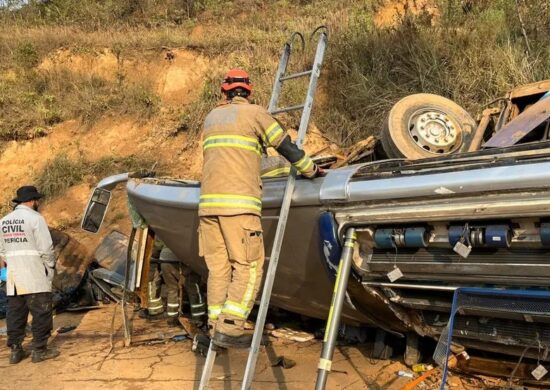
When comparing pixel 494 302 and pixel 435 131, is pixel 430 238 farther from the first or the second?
pixel 435 131

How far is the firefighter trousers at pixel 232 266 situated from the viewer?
122 inches

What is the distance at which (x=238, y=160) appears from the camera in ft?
10.6

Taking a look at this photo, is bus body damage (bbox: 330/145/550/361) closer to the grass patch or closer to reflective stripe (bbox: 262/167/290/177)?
reflective stripe (bbox: 262/167/290/177)

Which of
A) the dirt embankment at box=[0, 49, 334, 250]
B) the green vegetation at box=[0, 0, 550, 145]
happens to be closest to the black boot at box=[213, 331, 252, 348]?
the green vegetation at box=[0, 0, 550, 145]

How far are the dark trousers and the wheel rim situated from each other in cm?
355

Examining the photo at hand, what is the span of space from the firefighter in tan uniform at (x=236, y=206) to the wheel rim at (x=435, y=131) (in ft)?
4.57

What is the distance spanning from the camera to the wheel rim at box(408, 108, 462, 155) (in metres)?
4.28

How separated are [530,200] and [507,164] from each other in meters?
0.21

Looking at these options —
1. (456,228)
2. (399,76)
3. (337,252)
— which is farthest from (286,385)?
(399,76)

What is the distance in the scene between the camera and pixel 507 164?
244 cm


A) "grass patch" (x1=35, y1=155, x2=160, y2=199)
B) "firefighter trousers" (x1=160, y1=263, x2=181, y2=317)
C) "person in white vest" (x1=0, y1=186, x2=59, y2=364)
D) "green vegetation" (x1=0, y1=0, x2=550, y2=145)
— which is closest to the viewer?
"person in white vest" (x1=0, y1=186, x2=59, y2=364)

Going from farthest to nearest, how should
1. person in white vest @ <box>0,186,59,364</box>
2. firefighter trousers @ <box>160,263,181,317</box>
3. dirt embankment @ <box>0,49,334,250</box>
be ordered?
dirt embankment @ <box>0,49,334,250</box> → firefighter trousers @ <box>160,263,181,317</box> → person in white vest @ <box>0,186,59,364</box>

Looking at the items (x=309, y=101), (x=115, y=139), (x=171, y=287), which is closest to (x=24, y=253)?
(x=171, y=287)

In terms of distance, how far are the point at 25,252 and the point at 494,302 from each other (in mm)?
4110
